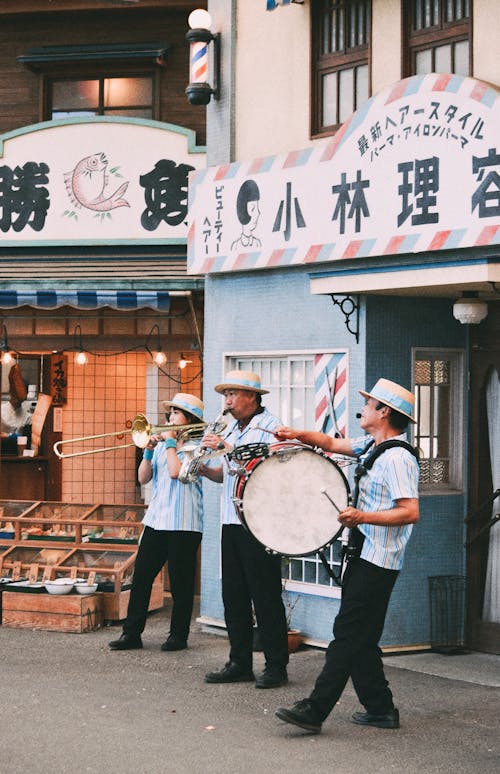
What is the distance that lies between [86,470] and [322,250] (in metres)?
6.73

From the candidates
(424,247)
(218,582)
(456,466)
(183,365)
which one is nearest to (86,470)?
(183,365)

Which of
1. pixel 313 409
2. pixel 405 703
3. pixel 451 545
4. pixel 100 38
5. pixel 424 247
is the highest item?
pixel 100 38

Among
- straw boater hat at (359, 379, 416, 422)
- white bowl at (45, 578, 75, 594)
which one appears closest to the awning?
straw boater hat at (359, 379, 416, 422)

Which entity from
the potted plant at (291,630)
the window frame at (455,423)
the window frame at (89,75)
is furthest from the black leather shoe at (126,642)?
the window frame at (89,75)

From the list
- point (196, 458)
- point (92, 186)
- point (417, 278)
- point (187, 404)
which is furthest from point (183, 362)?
point (417, 278)

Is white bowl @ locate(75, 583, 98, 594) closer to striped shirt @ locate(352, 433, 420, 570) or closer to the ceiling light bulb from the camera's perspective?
the ceiling light bulb

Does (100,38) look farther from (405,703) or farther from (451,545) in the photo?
(405,703)

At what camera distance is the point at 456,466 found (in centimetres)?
1145

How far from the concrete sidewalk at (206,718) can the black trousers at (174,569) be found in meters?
0.28

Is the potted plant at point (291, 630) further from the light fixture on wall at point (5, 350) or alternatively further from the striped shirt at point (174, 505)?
the light fixture on wall at point (5, 350)

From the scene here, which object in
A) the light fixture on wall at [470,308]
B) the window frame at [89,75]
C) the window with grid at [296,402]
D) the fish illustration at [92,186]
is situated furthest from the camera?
the window frame at [89,75]

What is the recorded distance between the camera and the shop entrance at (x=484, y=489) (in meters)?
11.1

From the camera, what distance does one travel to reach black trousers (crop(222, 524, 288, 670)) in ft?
32.0

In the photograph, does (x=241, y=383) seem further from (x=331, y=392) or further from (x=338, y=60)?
(x=338, y=60)
